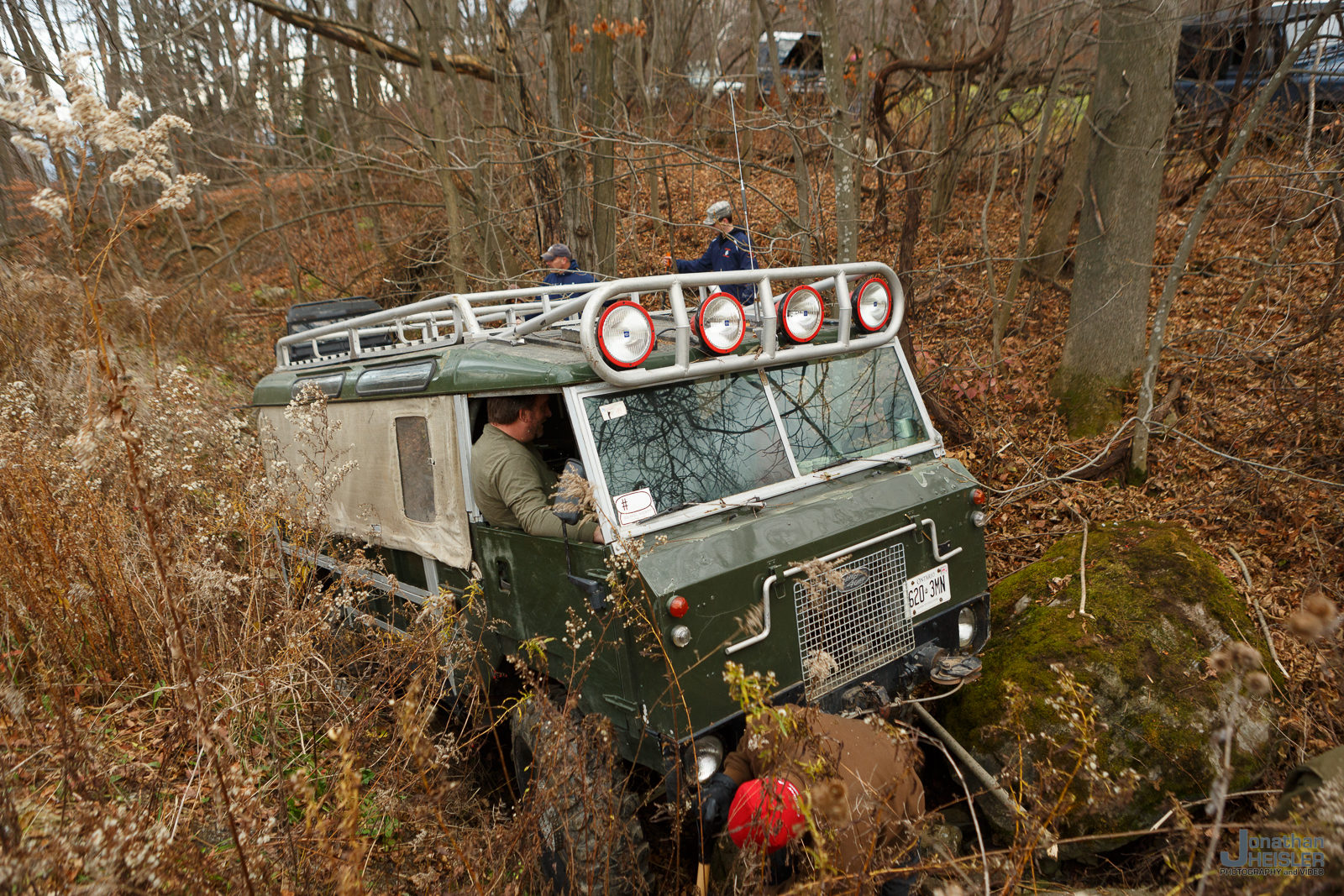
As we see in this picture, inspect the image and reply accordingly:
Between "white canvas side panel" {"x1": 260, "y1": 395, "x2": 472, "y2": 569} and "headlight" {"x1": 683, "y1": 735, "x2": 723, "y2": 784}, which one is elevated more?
"white canvas side panel" {"x1": 260, "y1": 395, "x2": 472, "y2": 569}

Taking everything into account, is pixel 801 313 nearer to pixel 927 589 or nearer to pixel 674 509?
pixel 674 509

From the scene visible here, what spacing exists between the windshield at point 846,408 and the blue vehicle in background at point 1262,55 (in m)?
4.18

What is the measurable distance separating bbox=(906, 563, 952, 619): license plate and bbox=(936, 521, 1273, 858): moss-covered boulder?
498 mm

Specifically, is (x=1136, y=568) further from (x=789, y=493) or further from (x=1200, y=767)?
(x=789, y=493)

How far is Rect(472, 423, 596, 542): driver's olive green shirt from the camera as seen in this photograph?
357 centimetres

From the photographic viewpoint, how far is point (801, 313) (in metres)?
3.92

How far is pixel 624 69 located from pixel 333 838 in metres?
15.2

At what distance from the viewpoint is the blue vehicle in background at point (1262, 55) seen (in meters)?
6.74

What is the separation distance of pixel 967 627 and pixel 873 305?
1.79m

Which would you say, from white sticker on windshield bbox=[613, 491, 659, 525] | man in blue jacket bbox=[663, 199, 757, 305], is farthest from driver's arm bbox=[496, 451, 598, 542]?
man in blue jacket bbox=[663, 199, 757, 305]

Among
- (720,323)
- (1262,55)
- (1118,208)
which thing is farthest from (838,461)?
(1262,55)

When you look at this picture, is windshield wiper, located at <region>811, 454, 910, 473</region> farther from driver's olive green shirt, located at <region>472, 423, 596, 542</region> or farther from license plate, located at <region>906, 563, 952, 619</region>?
driver's olive green shirt, located at <region>472, 423, 596, 542</region>

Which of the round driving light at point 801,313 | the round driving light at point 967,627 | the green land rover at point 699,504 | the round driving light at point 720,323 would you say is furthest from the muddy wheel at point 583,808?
the round driving light at point 801,313

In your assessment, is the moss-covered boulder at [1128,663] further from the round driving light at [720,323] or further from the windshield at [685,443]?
the round driving light at [720,323]
